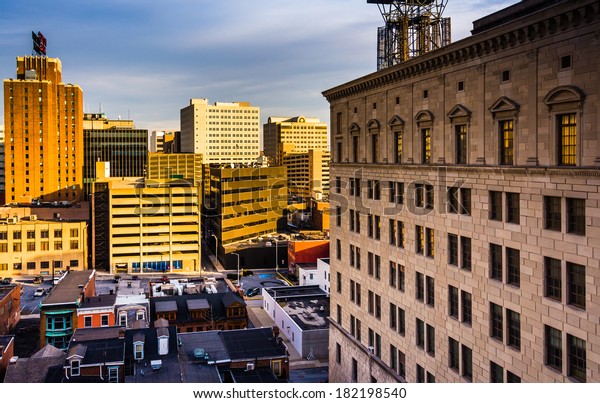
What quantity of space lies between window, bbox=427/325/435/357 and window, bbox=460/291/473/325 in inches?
110

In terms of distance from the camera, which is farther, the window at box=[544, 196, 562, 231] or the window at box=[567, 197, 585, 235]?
the window at box=[544, 196, 562, 231]

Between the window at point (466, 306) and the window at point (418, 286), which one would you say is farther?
the window at point (418, 286)

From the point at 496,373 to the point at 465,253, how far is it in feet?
16.0

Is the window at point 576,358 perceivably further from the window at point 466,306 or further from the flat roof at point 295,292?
the flat roof at point 295,292

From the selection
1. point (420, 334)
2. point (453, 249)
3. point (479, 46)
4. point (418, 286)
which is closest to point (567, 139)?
point (479, 46)

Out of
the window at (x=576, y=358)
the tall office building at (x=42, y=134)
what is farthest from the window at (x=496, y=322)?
the tall office building at (x=42, y=134)

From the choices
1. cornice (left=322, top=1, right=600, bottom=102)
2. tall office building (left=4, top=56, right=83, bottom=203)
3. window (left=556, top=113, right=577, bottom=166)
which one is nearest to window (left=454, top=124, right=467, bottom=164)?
cornice (left=322, top=1, right=600, bottom=102)

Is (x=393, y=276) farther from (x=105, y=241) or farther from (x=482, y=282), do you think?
(x=105, y=241)

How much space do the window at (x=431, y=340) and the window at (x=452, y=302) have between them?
1.87 m

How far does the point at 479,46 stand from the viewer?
23.5 metres

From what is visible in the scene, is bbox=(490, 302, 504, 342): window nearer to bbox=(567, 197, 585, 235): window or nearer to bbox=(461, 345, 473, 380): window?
bbox=(461, 345, 473, 380): window

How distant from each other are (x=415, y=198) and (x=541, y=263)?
9.19 metres

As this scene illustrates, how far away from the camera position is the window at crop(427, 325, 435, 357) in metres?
28.0

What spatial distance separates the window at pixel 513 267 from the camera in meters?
22.1
